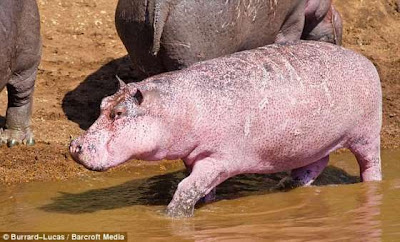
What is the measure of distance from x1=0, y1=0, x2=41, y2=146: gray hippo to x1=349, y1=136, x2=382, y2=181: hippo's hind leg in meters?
2.39

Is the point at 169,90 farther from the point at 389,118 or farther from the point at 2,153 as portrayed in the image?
the point at 389,118

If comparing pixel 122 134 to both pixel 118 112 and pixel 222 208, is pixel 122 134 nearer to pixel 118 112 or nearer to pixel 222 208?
pixel 118 112

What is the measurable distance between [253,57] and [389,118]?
2358 millimetres

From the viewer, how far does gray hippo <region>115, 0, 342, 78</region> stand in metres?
6.41

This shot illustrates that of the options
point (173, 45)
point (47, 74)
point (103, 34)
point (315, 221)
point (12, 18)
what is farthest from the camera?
point (103, 34)

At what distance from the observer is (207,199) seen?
573 cm

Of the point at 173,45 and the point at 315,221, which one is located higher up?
the point at 173,45

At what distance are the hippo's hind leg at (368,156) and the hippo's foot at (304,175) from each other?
22cm

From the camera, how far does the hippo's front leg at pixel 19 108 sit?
23.9 ft

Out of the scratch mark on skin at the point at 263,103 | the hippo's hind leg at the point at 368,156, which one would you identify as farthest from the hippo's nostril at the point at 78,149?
the hippo's hind leg at the point at 368,156

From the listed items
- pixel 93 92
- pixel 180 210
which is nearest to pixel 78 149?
pixel 180 210

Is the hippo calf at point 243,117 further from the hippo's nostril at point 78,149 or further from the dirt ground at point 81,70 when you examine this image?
the dirt ground at point 81,70

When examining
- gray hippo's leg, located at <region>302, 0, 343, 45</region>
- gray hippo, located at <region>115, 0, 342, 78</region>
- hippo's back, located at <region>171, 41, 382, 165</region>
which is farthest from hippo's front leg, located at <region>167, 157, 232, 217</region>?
gray hippo's leg, located at <region>302, 0, 343, 45</region>

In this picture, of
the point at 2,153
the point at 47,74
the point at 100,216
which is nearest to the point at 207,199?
the point at 100,216
